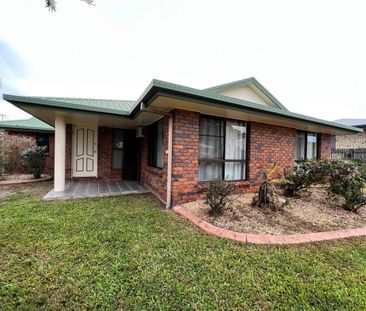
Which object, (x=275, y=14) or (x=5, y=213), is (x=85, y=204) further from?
(x=275, y=14)

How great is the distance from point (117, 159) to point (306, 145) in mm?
8075

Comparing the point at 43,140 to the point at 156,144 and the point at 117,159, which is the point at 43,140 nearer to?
the point at 117,159

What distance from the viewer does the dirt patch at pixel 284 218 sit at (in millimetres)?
3223

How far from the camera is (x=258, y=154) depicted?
5.69 metres

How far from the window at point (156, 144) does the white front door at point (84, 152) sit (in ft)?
8.78

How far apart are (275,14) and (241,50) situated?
292 centimetres

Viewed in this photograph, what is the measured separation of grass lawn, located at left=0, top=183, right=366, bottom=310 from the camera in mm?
1704

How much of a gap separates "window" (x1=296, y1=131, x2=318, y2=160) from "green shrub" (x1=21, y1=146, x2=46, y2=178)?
35.3 ft

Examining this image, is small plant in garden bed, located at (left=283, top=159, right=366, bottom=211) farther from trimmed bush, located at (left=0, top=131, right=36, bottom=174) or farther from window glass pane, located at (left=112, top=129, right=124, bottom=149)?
trimmed bush, located at (left=0, top=131, right=36, bottom=174)

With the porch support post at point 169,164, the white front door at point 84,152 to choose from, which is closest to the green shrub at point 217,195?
the porch support post at point 169,164

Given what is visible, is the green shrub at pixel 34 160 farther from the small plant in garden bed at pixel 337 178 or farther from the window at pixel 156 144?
→ the small plant in garden bed at pixel 337 178

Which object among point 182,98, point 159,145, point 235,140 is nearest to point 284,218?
point 235,140

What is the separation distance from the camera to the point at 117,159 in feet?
26.8

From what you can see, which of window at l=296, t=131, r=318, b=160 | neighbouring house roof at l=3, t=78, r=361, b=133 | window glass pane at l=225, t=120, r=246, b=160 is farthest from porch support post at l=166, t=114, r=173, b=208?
window at l=296, t=131, r=318, b=160
